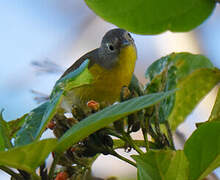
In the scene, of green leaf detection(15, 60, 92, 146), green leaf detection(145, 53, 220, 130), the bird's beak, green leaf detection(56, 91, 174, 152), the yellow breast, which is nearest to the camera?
green leaf detection(56, 91, 174, 152)

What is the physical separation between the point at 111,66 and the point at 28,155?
1.07 metres

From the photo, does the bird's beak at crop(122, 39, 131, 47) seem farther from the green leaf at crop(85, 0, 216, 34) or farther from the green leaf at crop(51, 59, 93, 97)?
the green leaf at crop(51, 59, 93, 97)

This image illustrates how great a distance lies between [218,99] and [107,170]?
2041 millimetres

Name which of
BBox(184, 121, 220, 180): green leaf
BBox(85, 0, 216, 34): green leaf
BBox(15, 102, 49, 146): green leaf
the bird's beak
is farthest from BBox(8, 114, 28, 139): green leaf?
the bird's beak

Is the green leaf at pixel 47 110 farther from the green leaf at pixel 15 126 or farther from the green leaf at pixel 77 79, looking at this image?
the green leaf at pixel 15 126

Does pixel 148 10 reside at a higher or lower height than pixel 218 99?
higher

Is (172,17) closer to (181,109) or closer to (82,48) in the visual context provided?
(181,109)

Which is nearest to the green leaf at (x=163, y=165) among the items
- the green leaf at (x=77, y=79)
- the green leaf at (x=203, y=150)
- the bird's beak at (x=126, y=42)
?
the green leaf at (x=203, y=150)

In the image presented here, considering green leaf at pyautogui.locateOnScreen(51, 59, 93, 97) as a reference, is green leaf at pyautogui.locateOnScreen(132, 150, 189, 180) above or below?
below

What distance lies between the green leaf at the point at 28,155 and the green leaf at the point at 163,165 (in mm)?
138

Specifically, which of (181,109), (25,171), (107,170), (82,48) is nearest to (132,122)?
(25,171)

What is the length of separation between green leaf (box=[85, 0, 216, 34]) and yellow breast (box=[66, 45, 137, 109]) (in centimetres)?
40

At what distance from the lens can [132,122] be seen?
31.5 inches

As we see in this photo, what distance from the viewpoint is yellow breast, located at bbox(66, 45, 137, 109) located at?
4.60 feet
